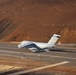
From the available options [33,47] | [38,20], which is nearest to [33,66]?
[33,47]

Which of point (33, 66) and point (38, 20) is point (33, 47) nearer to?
point (33, 66)

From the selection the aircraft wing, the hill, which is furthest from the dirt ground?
the hill

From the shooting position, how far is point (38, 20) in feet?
310

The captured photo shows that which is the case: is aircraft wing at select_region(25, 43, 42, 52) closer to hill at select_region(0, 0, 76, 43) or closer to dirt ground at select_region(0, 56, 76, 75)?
dirt ground at select_region(0, 56, 76, 75)

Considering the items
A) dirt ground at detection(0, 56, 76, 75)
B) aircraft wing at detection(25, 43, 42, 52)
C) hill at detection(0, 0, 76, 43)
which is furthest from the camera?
hill at detection(0, 0, 76, 43)

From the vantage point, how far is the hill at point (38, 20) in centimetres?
8562

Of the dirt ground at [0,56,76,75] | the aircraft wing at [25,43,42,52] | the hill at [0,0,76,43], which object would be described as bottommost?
the dirt ground at [0,56,76,75]

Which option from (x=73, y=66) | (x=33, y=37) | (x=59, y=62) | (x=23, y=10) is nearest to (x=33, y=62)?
(x=59, y=62)

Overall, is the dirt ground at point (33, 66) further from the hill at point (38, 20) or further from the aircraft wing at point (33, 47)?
the hill at point (38, 20)

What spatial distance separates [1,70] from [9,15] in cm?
6837

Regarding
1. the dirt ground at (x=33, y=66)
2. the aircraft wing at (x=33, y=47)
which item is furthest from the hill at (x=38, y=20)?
the dirt ground at (x=33, y=66)

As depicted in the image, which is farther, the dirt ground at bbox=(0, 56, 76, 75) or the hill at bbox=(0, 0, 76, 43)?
the hill at bbox=(0, 0, 76, 43)

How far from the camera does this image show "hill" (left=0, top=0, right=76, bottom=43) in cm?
8562

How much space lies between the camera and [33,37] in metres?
88.1
